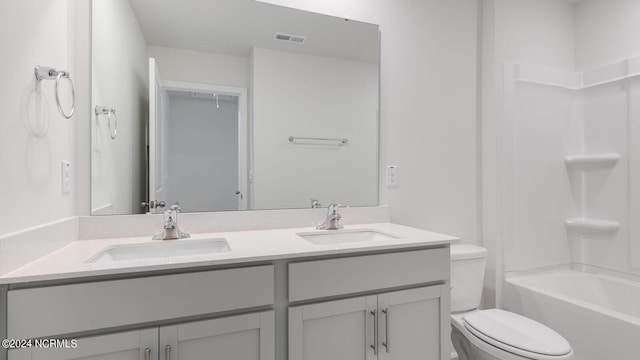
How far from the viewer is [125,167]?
1.49 m

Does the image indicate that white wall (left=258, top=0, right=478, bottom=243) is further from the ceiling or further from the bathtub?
the bathtub

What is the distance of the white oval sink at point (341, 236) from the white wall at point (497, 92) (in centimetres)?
99

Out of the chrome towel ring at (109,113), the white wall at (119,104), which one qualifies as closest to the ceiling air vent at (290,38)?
the white wall at (119,104)

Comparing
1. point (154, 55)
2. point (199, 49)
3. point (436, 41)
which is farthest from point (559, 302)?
point (154, 55)

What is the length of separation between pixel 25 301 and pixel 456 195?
214 cm

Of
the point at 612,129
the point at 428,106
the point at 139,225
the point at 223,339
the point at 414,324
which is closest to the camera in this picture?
the point at 223,339

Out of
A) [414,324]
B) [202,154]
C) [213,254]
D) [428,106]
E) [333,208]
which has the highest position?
[428,106]

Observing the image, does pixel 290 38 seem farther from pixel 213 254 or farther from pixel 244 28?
pixel 213 254

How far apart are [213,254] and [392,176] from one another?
3.95 feet

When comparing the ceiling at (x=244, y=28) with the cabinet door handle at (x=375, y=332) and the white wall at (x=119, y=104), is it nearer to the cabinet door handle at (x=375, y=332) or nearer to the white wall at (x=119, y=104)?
the white wall at (x=119, y=104)

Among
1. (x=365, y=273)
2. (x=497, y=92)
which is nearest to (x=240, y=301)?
(x=365, y=273)

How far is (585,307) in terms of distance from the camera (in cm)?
173

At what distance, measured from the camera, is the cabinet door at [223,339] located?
0.99 meters

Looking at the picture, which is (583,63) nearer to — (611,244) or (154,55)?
(611,244)
